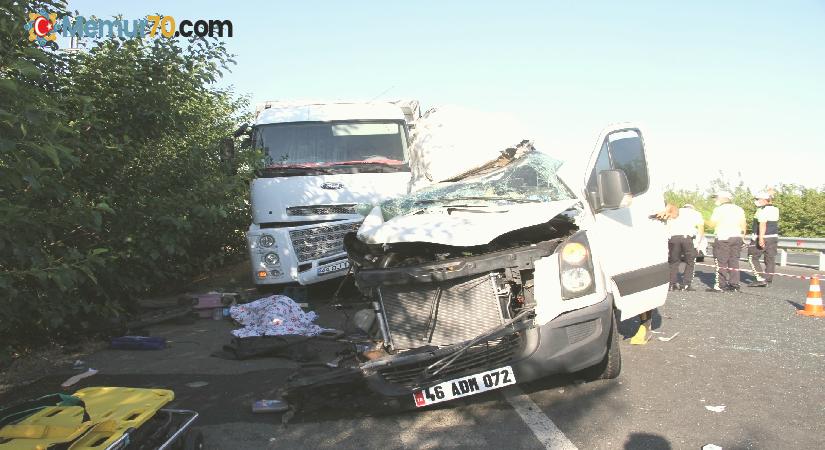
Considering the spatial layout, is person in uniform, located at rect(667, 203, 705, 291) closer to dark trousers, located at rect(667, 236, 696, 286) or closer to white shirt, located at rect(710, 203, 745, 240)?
dark trousers, located at rect(667, 236, 696, 286)

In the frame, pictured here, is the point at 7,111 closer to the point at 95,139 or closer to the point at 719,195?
the point at 95,139

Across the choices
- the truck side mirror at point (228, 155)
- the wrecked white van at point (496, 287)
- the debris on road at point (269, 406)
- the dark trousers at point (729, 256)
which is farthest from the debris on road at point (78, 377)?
the dark trousers at point (729, 256)

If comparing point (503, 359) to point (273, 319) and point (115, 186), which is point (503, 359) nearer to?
point (273, 319)

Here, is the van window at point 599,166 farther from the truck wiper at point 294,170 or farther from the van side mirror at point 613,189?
the truck wiper at point 294,170

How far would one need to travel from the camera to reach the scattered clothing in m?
7.72

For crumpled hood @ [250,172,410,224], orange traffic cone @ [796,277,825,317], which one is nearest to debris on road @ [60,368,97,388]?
crumpled hood @ [250,172,410,224]

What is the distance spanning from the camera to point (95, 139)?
6.79 meters

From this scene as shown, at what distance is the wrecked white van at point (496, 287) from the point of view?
441 centimetres

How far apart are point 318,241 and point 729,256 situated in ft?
23.3

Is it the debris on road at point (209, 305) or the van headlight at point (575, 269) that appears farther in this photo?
the debris on road at point (209, 305)

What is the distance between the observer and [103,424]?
3240 millimetres

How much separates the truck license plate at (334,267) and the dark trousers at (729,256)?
6.59m

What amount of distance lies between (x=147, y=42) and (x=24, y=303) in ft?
10.5

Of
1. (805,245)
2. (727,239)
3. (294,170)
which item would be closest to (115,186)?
(294,170)
